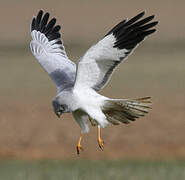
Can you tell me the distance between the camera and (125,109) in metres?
10.0

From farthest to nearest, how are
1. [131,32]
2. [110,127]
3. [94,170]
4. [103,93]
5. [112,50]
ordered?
[103,93]
[110,127]
[94,170]
[131,32]
[112,50]

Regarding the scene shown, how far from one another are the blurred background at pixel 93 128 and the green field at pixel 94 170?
0.02 m

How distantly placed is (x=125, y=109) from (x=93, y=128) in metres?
8.12

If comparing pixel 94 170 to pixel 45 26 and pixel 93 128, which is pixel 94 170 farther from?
pixel 93 128

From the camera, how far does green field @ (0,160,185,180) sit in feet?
37.4

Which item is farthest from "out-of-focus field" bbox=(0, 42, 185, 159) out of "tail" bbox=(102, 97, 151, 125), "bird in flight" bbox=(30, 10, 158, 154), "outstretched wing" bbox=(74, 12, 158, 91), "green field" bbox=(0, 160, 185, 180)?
"outstretched wing" bbox=(74, 12, 158, 91)

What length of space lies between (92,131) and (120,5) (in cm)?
3674

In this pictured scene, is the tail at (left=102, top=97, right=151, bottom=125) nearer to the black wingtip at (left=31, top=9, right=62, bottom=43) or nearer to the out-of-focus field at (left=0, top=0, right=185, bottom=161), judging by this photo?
the out-of-focus field at (left=0, top=0, right=185, bottom=161)

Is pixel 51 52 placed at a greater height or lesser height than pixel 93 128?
greater

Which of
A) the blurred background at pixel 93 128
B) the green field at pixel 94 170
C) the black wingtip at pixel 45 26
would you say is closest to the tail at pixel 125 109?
the green field at pixel 94 170

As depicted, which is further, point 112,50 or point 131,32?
point 131,32

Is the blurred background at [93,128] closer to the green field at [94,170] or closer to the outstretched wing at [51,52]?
the green field at [94,170]

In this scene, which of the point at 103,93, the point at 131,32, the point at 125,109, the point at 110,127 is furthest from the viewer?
the point at 103,93

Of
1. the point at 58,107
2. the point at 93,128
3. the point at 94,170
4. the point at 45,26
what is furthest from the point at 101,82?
the point at 93,128
